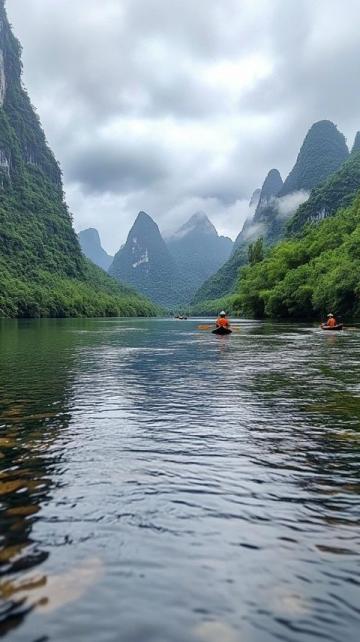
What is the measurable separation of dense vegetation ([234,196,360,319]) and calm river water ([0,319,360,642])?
52.6 meters

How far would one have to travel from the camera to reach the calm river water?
454cm

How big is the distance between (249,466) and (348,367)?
557 inches

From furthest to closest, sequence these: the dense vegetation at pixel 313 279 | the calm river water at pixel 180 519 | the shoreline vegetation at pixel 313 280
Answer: the shoreline vegetation at pixel 313 280 → the dense vegetation at pixel 313 279 → the calm river water at pixel 180 519

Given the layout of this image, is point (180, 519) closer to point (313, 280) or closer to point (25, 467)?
point (25, 467)

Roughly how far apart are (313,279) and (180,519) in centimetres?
7618

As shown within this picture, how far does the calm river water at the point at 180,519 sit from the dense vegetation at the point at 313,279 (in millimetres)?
52579

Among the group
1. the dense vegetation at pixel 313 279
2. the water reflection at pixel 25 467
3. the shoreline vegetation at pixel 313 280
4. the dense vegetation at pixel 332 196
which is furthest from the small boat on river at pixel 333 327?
the dense vegetation at pixel 332 196

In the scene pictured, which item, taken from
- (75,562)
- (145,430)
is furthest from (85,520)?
(145,430)

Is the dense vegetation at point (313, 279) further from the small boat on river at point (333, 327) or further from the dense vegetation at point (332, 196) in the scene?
the dense vegetation at point (332, 196)

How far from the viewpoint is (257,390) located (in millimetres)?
16594

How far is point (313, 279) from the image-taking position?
261 feet

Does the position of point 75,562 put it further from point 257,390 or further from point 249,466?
point 257,390

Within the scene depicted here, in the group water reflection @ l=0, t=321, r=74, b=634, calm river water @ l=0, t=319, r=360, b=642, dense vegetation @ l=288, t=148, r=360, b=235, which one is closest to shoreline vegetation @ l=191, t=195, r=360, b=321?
water reflection @ l=0, t=321, r=74, b=634

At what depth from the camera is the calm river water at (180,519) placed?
14.9 feet
